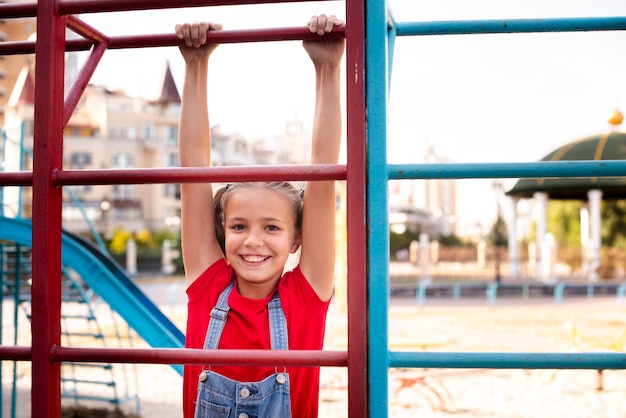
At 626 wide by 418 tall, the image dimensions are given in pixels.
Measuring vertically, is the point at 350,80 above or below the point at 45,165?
above

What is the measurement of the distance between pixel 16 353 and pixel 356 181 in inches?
33.8

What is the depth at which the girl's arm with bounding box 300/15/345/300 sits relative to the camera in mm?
1558

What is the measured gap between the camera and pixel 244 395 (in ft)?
4.85

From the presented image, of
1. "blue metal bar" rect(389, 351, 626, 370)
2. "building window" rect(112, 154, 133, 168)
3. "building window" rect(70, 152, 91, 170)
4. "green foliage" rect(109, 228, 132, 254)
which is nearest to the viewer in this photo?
"blue metal bar" rect(389, 351, 626, 370)

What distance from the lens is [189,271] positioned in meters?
1.66

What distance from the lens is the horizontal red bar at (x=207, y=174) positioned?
1.23m

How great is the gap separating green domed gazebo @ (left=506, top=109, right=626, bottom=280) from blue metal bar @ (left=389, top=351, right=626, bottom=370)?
9591 mm

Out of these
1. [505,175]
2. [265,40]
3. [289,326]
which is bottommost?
[289,326]

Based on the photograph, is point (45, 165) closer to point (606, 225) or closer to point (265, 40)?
point (265, 40)

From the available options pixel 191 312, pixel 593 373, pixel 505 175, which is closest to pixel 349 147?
pixel 505 175

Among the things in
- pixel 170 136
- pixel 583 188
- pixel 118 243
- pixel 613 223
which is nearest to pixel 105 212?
pixel 118 243

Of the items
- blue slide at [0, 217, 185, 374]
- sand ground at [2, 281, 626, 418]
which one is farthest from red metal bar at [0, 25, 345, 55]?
sand ground at [2, 281, 626, 418]

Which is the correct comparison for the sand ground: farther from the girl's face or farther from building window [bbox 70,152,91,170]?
building window [bbox 70,152,91,170]

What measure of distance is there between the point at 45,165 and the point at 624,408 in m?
6.17
